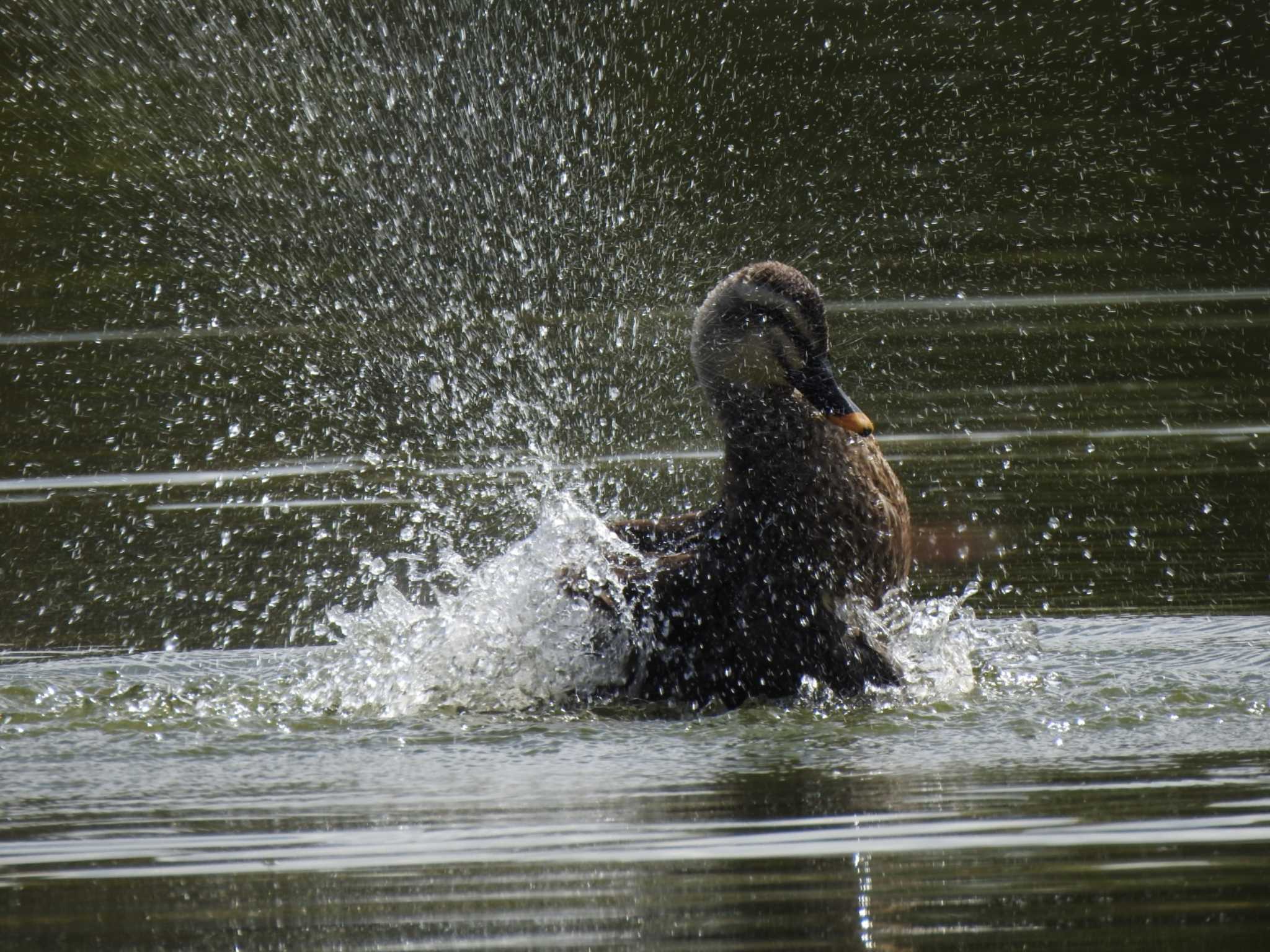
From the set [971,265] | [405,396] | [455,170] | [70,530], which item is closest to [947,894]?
[70,530]

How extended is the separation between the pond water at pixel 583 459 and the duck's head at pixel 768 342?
513 millimetres

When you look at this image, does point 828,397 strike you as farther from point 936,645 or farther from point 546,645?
point 546,645

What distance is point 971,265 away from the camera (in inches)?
421

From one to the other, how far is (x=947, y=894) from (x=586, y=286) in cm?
821

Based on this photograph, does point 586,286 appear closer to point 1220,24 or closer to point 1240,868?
point 1220,24

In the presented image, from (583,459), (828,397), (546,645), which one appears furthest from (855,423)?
(583,459)

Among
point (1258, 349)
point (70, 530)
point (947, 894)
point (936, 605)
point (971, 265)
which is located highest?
point (971, 265)

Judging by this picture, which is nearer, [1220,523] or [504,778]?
[504,778]

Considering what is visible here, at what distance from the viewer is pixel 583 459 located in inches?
307

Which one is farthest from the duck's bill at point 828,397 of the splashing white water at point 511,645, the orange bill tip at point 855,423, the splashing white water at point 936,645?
the splashing white water at point 511,645

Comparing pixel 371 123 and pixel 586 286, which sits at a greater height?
pixel 371 123

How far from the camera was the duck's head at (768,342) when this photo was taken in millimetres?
5164

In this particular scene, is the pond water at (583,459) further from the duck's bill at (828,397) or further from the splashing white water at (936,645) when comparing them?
the duck's bill at (828,397)

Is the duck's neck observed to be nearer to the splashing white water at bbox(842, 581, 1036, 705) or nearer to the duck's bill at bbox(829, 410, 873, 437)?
the duck's bill at bbox(829, 410, 873, 437)
